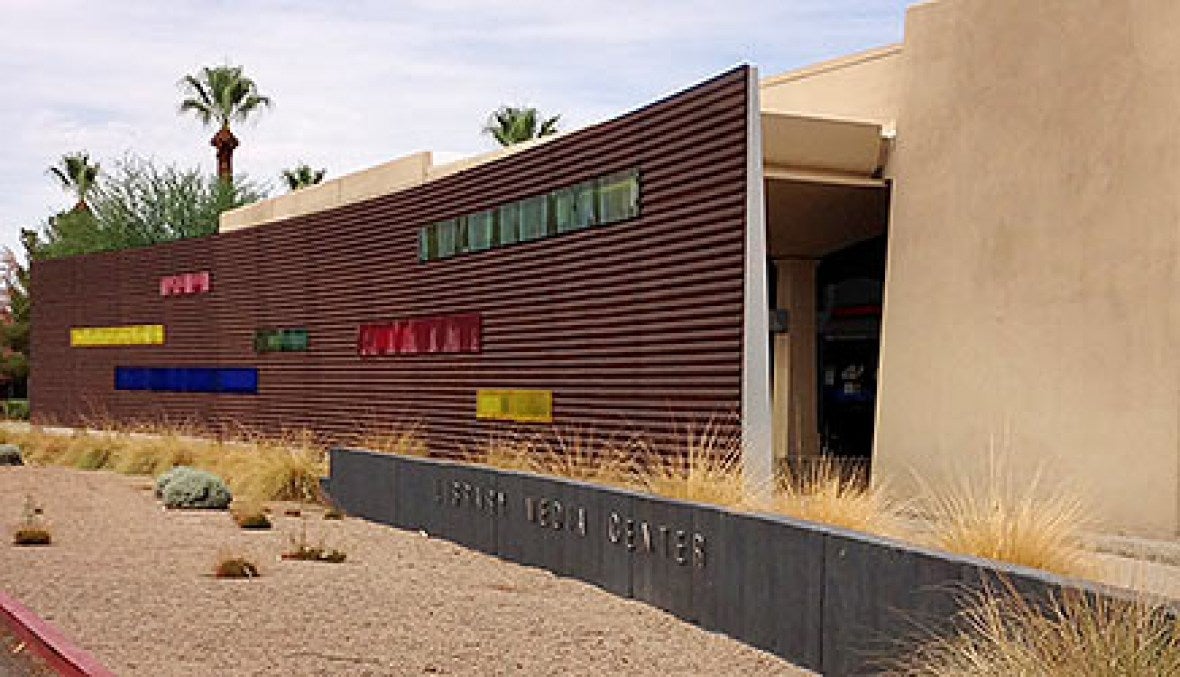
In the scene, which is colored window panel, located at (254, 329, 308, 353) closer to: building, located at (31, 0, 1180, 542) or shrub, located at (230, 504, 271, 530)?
building, located at (31, 0, 1180, 542)

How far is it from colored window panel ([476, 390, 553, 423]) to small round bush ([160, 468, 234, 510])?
4599 mm

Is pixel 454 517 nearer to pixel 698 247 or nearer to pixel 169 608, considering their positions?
pixel 698 247

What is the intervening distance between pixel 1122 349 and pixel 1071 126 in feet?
9.51

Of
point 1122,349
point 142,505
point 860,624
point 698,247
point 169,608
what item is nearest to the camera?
point 860,624

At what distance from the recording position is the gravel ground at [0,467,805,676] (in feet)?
32.7

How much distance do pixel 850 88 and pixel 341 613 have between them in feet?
47.4

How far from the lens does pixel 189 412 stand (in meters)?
39.1

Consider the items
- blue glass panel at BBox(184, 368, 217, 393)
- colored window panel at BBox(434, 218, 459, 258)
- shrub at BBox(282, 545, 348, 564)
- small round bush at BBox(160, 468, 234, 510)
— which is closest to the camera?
shrub at BBox(282, 545, 348, 564)

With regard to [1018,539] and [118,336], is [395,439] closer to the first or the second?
[118,336]

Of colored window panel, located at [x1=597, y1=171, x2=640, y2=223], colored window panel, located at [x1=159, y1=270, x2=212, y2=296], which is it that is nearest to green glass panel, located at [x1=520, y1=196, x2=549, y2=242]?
colored window panel, located at [x1=597, y1=171, x2=640, y2=223]

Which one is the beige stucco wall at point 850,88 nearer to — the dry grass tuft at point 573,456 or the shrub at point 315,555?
the dry grass tuft at point 573,456

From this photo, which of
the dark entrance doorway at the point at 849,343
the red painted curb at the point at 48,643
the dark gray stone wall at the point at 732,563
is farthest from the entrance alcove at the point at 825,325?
the red painted curb at the point at 48,643

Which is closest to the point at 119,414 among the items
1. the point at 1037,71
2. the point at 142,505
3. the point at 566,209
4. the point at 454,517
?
the point at 142,505

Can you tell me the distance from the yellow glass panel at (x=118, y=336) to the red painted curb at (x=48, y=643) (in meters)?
30.7
